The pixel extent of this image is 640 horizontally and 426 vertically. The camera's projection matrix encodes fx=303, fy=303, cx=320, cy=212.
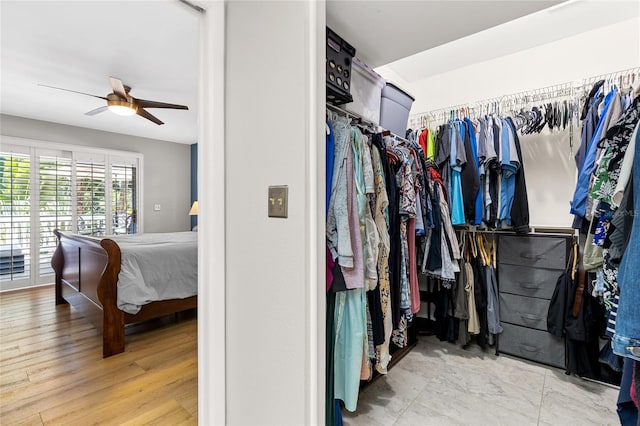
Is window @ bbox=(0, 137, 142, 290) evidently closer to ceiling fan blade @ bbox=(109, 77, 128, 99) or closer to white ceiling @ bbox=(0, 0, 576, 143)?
white ceiling @ bbox=(0, 0, 576, 143)

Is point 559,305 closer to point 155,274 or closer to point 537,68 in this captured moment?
point 537,68

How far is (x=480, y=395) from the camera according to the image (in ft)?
5.97

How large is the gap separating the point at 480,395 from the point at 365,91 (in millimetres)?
1929

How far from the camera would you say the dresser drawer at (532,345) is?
211 cm

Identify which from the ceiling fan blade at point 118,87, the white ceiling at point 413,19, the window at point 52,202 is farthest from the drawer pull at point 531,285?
the window at point 52,202

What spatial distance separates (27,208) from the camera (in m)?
4.13

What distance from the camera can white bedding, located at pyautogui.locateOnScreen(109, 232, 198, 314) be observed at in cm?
Answer: 243

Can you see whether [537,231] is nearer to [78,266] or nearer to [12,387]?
[12,387]

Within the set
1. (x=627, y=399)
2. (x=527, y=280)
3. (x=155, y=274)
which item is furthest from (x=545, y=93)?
(x=155, y=274)

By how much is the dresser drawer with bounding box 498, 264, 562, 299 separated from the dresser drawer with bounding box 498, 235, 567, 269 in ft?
0.13

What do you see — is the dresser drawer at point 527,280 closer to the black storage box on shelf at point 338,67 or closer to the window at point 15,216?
the black storage box on shelf at point 338,67

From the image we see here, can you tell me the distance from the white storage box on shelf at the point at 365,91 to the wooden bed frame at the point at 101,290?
6.94 ft

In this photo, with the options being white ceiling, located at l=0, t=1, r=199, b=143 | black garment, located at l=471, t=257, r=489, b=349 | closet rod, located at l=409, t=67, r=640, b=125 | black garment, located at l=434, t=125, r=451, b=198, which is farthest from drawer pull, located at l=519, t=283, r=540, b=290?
white ceiling, located at l=0, t=1, r=199, b=143

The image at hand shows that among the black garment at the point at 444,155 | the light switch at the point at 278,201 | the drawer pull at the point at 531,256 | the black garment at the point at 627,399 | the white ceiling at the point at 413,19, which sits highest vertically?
the white ceiling at the point at 413,19
